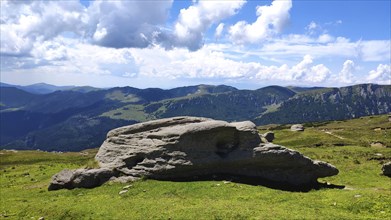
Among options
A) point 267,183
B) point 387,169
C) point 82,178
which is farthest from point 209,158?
point 387,169

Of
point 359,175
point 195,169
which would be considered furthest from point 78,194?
point 359,175

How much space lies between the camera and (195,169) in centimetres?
4731

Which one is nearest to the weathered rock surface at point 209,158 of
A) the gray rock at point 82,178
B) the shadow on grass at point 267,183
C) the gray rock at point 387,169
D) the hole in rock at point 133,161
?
the hole in rock at point 133,161

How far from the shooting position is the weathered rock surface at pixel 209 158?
46.4m

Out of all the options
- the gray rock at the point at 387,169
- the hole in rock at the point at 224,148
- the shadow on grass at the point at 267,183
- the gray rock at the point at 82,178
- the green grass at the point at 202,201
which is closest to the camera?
the green grass at the point at 202,201

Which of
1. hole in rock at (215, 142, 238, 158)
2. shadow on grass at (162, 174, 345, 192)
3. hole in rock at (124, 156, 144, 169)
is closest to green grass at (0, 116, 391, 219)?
shadow on grass at (162, 174, 345, 192)

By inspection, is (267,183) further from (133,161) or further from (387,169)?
(387,169)

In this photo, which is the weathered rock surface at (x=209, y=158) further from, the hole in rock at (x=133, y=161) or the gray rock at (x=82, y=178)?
the gray rock at (x=82, y=178)

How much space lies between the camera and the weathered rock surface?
152ft

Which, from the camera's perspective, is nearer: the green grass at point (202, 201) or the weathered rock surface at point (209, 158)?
the green grass at point (202, 201)

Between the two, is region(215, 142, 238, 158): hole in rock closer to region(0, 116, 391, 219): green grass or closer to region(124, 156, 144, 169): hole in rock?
region(0, 116, 391, 219): green grass

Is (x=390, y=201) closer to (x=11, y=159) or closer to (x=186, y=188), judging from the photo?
(x=186, y=188)

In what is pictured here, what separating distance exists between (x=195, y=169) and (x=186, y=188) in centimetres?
497

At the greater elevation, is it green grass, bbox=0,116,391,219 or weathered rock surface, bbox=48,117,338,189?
weathered rock surface, bbox=48,117,338,189
